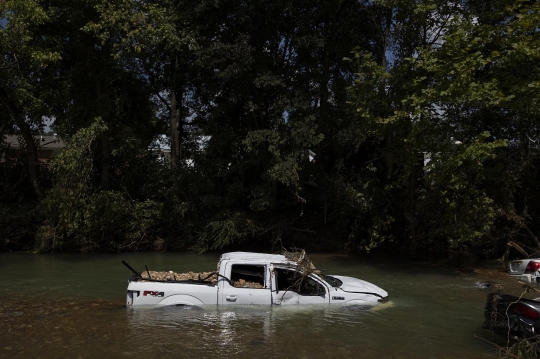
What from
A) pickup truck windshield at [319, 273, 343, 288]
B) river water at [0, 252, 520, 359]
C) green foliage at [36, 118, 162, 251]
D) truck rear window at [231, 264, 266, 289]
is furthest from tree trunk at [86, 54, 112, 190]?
pickup truck windshield at [319, 273, 343, 288]

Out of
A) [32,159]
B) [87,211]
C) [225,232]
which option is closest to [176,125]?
[32,159]

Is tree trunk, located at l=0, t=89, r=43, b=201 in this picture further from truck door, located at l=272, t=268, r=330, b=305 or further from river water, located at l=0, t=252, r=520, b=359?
truck door, located at l=272, t=268, r=330, b=305

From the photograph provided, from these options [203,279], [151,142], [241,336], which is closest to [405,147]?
[203,279]

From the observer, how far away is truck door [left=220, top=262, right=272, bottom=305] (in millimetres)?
9570

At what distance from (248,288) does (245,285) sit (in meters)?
0.15

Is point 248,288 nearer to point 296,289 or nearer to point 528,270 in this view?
point 296,289

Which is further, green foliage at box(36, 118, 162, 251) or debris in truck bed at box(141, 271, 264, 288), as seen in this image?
green foliage at box(36, 118, 162, 251)

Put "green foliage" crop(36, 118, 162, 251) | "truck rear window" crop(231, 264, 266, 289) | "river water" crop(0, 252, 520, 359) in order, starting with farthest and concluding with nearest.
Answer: "green foliage" crop(36, 118, 162, 251), "truck rear window" crop(231, 264, 266, 289), "river water" crop(0, 252, 520, 359)

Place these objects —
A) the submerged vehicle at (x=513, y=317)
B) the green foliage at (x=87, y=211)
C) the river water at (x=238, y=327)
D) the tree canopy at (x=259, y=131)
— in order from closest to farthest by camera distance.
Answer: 1. the submerged vehicle at (x=513, y=317)
2. the river water at (x=238, y=327)
3. the tree canopy at (x=259, y=131)
4. the green foliage at (x=87, y=211)

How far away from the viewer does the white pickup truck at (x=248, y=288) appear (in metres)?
9.54

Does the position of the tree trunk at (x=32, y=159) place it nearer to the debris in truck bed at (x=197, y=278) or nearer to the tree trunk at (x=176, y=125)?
the tree trunk at (x=176, y=125)

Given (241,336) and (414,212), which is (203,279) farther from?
(414,212)

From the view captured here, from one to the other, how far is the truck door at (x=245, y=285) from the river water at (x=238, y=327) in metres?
0.20

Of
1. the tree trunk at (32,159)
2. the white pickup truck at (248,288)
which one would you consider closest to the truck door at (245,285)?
the white pickup truck at (248,288)
